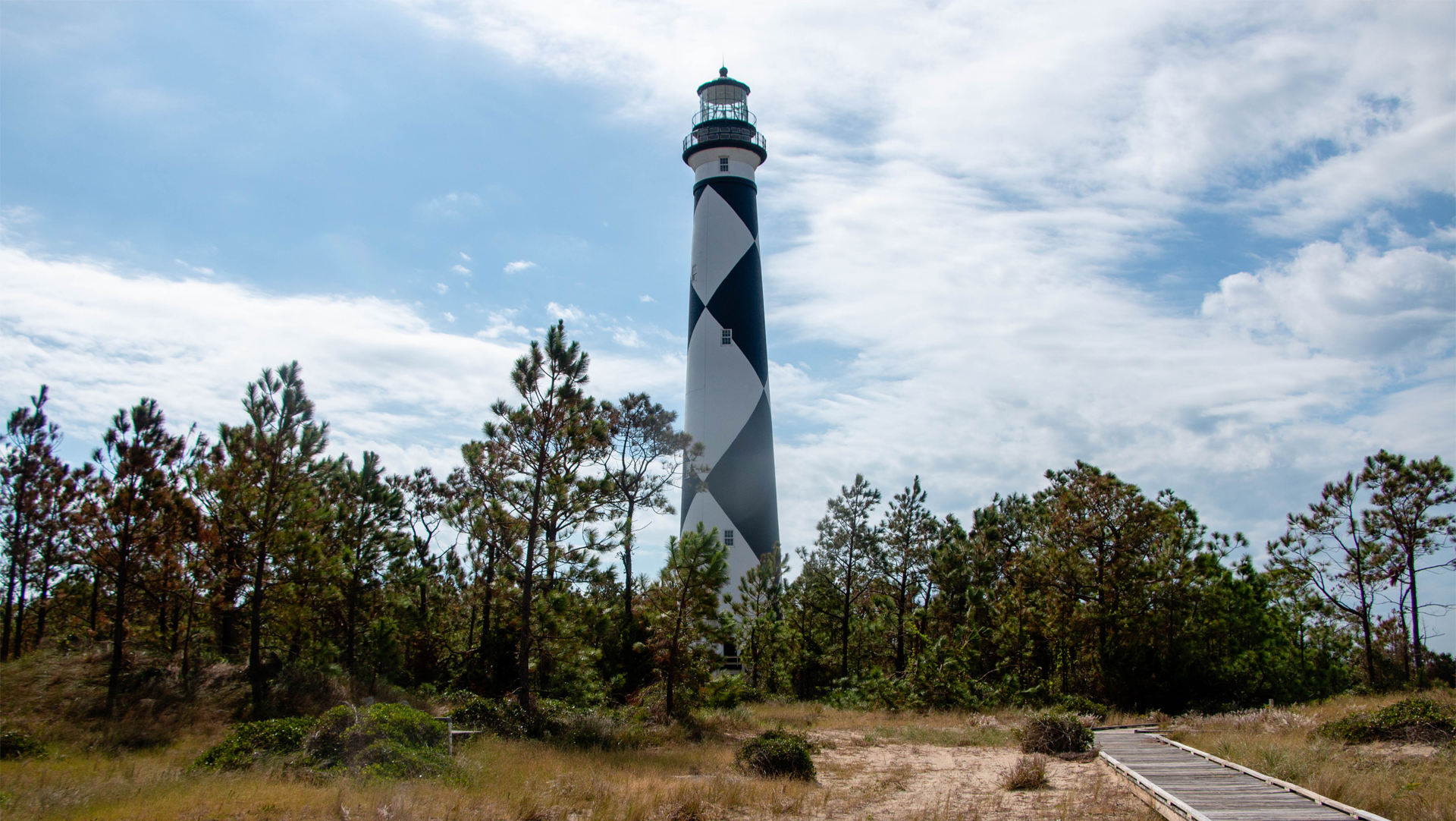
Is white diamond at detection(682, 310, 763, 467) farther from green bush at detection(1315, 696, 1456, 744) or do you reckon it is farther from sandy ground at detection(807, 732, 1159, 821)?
green bush at detection(1315, 696, 1456, 744)

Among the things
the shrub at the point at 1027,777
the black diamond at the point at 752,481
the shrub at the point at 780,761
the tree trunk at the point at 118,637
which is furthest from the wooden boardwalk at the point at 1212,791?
the tree trunk at the point at 118,637

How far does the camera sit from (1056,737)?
1555cm

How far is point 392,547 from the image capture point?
81.4 feet

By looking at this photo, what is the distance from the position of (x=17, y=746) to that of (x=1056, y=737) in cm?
1751

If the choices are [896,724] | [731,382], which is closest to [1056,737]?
[896,724]

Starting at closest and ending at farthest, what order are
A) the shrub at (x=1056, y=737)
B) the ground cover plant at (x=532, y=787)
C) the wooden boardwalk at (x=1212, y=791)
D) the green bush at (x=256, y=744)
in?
the wooden boardwalk at (x=1212, y=791)
the ground cover plant at (x=532, y=787)
the green bush at (x=256, y=744)
the shrub at (x=1056, y=737)

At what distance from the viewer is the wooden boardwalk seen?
8.67 m

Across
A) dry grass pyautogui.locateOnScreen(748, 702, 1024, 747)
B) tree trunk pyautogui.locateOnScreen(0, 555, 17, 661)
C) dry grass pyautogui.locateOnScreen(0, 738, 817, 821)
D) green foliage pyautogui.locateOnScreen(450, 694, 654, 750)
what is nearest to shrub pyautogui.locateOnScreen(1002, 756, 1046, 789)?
dry grass pyautogui.locateOnScreen(0, 738, 817, 821)

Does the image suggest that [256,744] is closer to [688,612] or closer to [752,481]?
[688,612]

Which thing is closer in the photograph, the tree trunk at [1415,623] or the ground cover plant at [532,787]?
the ground cover plant at [532,787]

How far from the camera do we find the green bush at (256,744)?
39.3ft

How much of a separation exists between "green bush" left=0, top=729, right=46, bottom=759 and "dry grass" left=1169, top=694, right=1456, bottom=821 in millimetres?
18629

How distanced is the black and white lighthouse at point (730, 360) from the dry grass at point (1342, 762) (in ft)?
43.8

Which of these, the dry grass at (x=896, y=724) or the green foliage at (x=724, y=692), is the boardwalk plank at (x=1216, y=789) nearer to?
the dry grass at (x=896, y=724)
